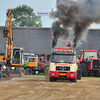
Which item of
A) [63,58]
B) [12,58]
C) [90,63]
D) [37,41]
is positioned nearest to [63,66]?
[63,58]

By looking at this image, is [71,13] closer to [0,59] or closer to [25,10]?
[0,59]

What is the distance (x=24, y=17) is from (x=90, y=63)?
2571 inches

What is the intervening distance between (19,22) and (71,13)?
214 ft

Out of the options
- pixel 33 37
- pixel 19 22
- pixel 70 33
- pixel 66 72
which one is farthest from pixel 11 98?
pixel 19 22

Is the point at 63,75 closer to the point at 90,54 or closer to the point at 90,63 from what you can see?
the point at 90,63

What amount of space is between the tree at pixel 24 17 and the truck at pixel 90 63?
60152 mm

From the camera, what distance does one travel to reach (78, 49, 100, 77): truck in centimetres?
2916

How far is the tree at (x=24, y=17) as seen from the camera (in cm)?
9000

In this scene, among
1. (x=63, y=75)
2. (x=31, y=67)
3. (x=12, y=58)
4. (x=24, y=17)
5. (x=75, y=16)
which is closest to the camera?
(x=63, y=75)

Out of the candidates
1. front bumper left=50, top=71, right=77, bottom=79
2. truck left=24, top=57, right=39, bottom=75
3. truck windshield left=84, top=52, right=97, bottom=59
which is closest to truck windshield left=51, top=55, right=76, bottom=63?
front bumper left=50, top=71, right=77, bottom=79

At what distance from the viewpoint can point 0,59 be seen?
32.4 meters

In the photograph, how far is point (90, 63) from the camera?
1155 inches

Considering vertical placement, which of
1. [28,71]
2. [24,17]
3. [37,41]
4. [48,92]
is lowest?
[48,92]

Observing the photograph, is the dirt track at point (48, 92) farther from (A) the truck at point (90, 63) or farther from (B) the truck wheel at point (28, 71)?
(B) the truck wheel at point (28, 71)
